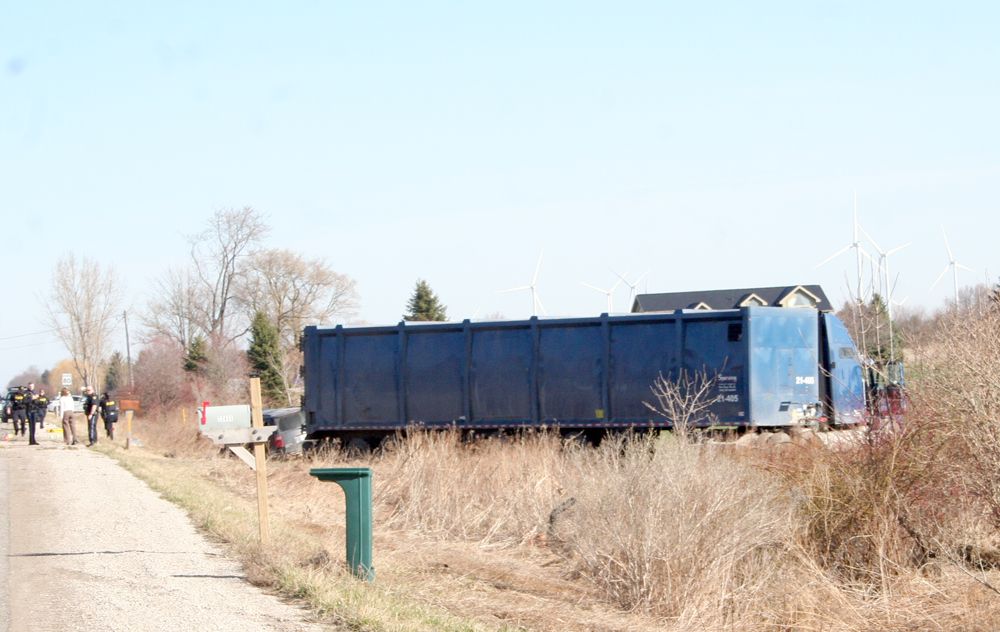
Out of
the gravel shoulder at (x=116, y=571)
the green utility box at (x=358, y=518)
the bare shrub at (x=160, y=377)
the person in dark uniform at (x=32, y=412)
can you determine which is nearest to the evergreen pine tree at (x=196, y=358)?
the bare shrub at (x=160, y=377)

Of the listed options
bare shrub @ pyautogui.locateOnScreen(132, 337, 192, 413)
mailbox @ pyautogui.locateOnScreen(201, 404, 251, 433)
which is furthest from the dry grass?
bare shrub @ pyautogui.locateOnScreen(132, 337, 192, 413)

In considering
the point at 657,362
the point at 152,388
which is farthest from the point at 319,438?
the point at 152,388

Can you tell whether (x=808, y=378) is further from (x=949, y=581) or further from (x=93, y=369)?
(x=93, y=369)

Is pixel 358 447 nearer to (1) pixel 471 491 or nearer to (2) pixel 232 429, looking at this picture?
(1) pixel 471 491

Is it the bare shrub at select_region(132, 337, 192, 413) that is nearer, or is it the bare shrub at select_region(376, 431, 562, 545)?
the bare shrub at select_region(376, 431, 562, 545)

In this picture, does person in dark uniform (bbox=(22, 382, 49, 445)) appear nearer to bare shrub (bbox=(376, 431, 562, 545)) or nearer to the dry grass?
bare shrub (bbox=(376, 431, 562, 545))

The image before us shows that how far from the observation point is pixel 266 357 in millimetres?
55156

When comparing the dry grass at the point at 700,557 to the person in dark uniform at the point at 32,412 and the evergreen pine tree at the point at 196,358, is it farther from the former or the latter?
the evergreen pine tree at the point at 196,358

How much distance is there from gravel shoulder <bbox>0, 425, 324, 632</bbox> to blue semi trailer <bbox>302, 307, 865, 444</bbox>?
7.08m

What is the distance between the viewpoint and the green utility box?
31.1ft

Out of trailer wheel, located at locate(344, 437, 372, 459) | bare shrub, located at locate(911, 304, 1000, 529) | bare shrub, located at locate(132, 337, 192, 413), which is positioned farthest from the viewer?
bare shrub, located at locate(132, 337, 192, 413)

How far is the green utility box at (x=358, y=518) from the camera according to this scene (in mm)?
9477

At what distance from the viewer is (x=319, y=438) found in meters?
24.6

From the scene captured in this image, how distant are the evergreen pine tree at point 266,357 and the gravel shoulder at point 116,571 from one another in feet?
117
